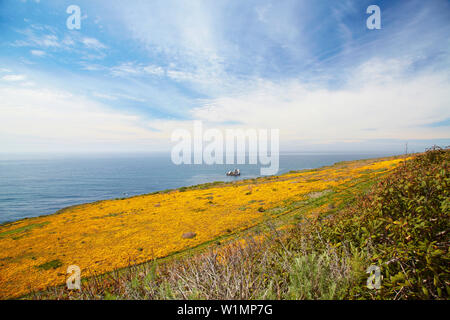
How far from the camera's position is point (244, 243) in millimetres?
8453

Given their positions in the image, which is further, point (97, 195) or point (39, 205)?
point (97, 195)

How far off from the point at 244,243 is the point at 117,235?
17.0 m

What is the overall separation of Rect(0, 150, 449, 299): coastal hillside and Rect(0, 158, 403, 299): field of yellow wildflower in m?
0.12

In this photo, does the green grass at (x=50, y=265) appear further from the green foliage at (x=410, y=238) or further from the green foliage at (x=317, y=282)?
the green foliage at (x=410, y=238)

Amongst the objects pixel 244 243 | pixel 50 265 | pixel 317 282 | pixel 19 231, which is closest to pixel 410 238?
pixel 317 282

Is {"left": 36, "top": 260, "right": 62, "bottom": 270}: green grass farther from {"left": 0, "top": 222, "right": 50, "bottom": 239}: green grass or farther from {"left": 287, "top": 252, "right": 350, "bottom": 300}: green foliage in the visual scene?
{"left": 287, "top": 252, "right": 350, "bottom": 300}: green foliage

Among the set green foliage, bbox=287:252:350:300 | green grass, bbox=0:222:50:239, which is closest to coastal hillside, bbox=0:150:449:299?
green foliage, bbox=287:252:350:300

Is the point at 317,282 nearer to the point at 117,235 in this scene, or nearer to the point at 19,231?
the point at 117,235

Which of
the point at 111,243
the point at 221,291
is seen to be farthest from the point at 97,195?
the point at 221,291

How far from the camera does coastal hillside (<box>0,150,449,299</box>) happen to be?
10.3 ft

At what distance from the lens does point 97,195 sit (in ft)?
285
